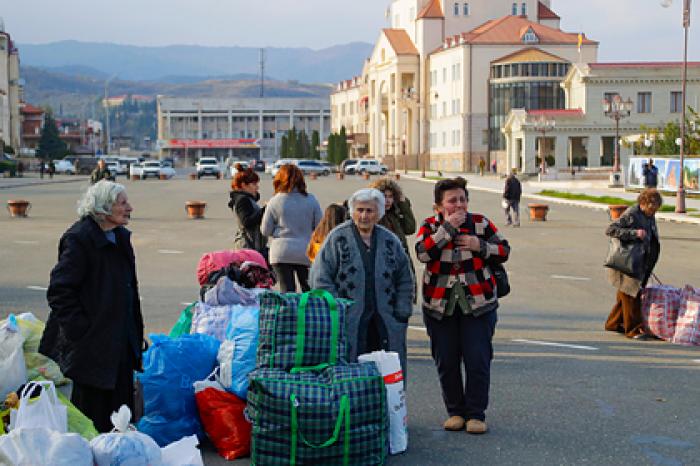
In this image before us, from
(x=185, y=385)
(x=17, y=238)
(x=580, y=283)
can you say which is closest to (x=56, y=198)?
(x=17, y=238)

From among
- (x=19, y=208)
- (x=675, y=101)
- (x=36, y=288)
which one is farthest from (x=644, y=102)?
(x=36, y=288)

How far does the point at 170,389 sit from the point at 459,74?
99365 millimetres

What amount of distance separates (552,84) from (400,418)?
89431 millimetres

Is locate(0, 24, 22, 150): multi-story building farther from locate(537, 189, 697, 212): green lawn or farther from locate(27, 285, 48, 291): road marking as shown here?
locate(27, 285, 48, 291): road marking

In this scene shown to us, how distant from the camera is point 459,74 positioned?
342 feet

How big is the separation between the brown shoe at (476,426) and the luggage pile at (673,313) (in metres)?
4.46

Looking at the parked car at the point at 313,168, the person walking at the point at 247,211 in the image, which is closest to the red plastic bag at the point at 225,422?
the person walking at the point at 247,211

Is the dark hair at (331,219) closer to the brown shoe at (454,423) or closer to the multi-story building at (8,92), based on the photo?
the brown shoe at (454,423)

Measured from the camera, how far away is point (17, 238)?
2381cm

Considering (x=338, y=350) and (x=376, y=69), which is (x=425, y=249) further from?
(x=376, y=69)

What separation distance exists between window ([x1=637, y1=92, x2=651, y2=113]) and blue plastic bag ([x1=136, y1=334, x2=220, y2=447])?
79.9m

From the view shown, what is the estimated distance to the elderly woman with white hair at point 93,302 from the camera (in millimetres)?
6074

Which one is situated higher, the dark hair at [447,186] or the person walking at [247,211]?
the dark hair at [447,186]

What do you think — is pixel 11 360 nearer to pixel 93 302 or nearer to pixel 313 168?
pixel 93 302
